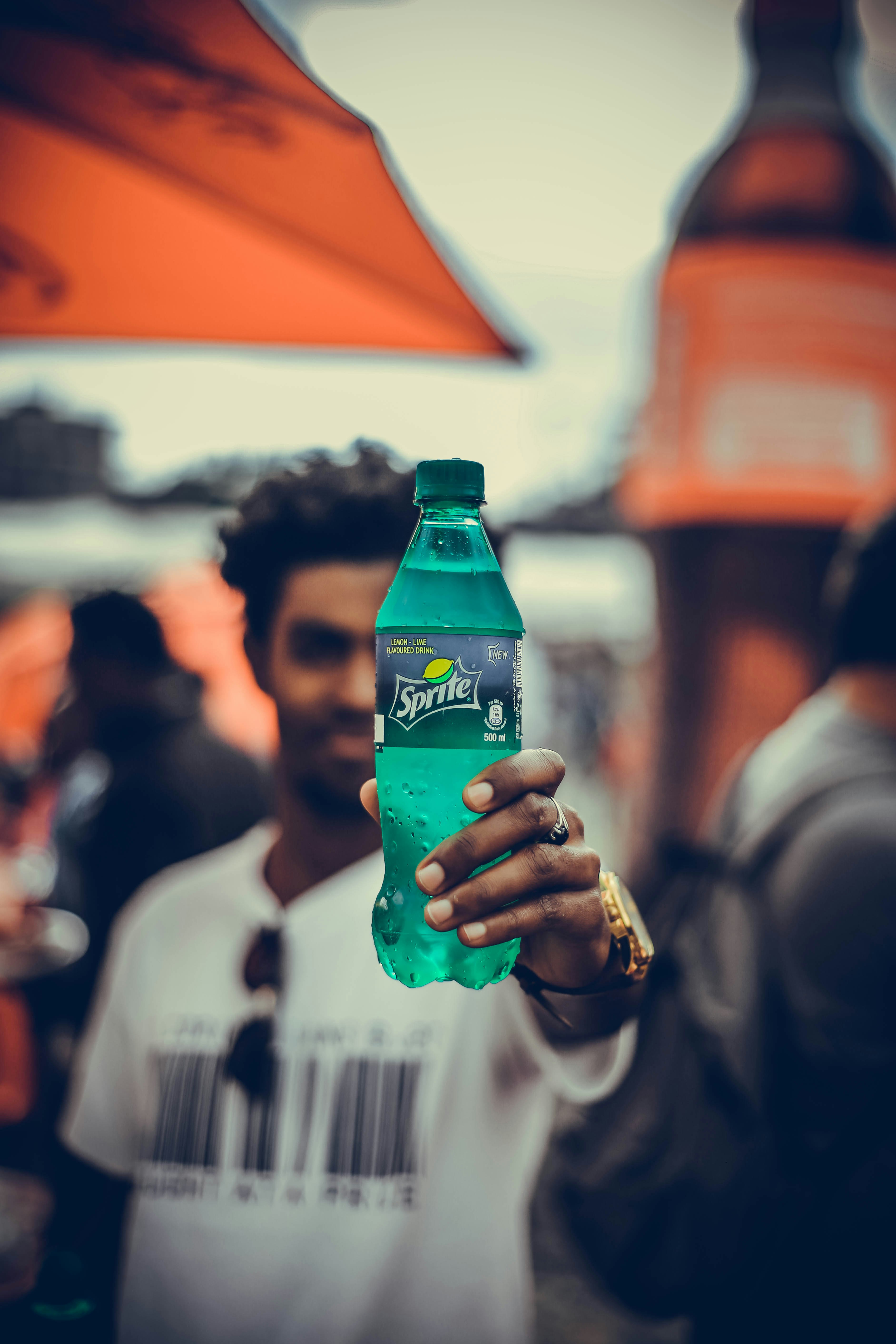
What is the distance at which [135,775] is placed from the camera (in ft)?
8.45

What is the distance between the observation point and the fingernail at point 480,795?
0.83 m

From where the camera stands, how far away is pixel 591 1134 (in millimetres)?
1729

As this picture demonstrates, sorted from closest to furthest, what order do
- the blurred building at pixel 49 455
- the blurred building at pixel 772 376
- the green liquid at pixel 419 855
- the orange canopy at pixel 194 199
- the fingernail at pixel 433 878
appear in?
1. the fingernail at pixel 433 878
2. the green liquid at pixel 419 855
3. the orange canopy at pixel 194 199
4. the blurred building at pixel 772 376
5. the blurred building at pixel 49 455

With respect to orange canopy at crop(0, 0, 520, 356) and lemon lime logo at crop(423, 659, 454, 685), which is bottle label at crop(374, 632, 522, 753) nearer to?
lemon lime logo at crop(423, 659, 454, 685)

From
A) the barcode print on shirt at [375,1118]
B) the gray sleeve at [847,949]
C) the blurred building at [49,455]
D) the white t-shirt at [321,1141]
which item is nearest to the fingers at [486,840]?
the white t-shirt at [321,1141]

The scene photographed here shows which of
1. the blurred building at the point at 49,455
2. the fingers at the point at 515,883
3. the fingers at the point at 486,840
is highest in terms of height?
the blurred building at the point at 49,455

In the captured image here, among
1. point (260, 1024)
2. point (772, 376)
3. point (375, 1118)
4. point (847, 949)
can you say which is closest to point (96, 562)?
point (772, 376)

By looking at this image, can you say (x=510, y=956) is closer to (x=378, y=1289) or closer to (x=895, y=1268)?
(x=378, y=1289)

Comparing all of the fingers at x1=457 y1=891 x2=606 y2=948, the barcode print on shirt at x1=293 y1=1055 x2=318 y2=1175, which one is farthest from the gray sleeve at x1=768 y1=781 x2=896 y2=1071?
the fingers at x1=457 y1=891 x2=606 y2=948

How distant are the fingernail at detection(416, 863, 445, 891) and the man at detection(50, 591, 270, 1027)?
1.57 metres

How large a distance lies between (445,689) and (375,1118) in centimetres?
97

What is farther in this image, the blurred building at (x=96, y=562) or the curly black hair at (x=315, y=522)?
the blurred building at (x=96, y=562)

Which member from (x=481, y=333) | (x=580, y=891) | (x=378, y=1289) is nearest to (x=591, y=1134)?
(x=378, y=1289)

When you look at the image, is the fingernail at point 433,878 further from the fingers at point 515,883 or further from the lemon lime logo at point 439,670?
the lemon lime logo at point 439,670
